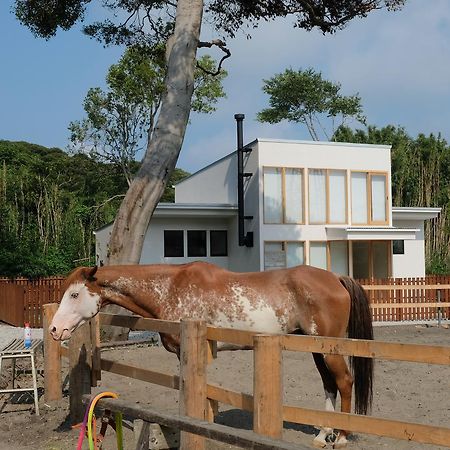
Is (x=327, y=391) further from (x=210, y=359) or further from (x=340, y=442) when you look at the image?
(x=210, y=359)

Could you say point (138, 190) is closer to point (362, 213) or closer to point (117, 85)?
point (362, 213)

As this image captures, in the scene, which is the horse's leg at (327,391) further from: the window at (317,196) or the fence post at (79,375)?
the window at (317,196)

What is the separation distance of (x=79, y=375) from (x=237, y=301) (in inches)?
82.0

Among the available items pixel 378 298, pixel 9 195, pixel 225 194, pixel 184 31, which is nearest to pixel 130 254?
pixel 184 31

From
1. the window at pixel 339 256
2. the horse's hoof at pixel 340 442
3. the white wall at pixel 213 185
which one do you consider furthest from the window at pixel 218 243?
the horse's hoof at pixel 340 442

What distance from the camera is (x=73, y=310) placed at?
5973mm

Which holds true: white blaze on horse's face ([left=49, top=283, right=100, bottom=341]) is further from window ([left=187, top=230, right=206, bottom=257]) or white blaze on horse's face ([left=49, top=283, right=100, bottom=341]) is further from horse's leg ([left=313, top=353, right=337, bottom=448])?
window ([left=187, top=230, right=206, bottom=257])

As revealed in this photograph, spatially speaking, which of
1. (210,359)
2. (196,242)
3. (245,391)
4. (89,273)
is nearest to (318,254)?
(196,242)

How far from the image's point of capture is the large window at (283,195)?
23.3m

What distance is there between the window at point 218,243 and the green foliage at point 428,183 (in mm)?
Answer: 9415

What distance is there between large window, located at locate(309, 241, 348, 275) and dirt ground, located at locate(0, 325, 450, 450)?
12.0m

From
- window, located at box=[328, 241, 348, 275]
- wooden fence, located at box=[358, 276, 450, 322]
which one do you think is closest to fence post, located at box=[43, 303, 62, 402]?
wooden fence, located at box=[358, 276, 450, 322]

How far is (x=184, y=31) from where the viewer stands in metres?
13.7

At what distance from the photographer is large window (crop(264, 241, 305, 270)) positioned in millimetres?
23188
